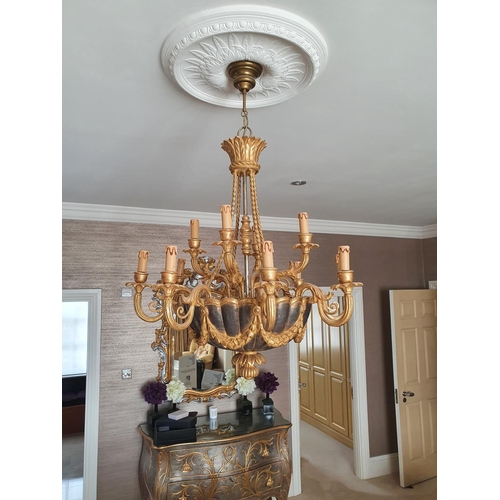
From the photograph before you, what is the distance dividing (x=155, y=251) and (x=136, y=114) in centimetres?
195

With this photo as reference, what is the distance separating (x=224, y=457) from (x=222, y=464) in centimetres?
5

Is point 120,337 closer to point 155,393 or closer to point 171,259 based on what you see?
point 155,393

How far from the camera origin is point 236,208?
1.41 metres

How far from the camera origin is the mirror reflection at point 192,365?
11.0 feet

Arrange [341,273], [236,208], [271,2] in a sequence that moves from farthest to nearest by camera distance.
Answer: [236,208]
[341,273]
[271,2]

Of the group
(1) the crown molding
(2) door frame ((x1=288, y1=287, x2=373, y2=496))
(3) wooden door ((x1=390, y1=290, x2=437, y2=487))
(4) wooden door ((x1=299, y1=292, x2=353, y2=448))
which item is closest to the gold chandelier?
(1) the crown molding

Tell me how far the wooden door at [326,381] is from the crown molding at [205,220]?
4.84ft

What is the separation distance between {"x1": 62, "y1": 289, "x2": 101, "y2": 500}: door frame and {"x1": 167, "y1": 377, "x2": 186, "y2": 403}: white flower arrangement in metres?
0.57

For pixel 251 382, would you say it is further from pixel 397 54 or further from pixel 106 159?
pixel 397 54

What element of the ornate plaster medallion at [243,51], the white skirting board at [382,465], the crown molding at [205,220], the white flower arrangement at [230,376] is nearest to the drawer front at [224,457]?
the white flower arrangement at [230,376]

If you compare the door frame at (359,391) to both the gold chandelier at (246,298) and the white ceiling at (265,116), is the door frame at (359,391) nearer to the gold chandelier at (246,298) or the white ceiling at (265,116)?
the white ceiling at (265,116)

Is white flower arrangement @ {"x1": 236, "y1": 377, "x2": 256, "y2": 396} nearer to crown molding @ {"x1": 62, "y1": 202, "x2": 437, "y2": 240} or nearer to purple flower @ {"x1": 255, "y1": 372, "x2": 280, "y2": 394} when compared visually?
purple flower @ {"x1": 255, "y1": 372, "x2": 280, "y2": 394}

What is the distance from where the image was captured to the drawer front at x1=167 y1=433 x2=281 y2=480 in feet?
9.67
